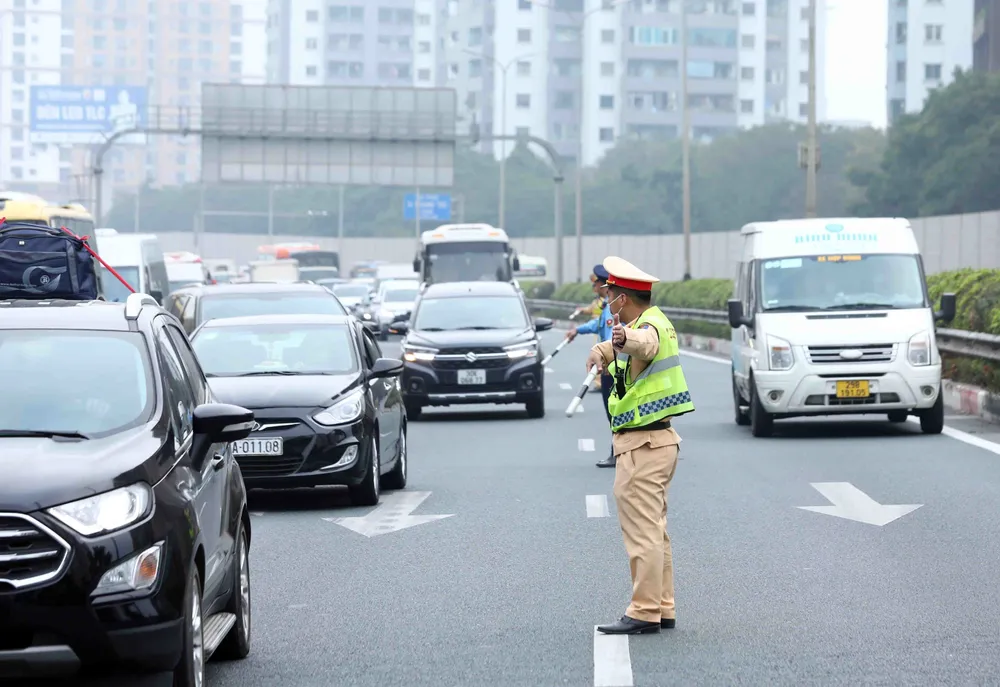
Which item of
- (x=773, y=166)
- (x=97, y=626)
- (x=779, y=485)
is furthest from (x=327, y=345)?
(x=773, y=166)

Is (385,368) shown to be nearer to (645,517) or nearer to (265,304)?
(645,517)

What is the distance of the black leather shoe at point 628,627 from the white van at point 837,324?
11.1m

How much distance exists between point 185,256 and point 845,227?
2076 inches

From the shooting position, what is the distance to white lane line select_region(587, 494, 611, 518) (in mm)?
12953

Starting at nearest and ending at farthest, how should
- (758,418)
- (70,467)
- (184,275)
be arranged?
(70,467), (758,418), (184,275)

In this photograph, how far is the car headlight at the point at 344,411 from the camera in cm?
1348

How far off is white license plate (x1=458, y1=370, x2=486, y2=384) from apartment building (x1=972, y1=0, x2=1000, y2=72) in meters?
58.5

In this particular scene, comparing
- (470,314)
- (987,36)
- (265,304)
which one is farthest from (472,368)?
(987,36)

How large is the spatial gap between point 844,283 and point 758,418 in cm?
173

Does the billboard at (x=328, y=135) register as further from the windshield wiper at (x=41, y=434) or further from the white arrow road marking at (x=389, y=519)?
the windshield wiper at (x=41, y=434)

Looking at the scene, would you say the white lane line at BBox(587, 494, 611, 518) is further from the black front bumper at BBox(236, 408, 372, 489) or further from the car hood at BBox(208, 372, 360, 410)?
the car hood at BBox(208, 372, 360, 410)

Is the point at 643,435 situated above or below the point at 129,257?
below

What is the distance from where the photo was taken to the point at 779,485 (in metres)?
14.6

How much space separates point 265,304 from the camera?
22.5 m
